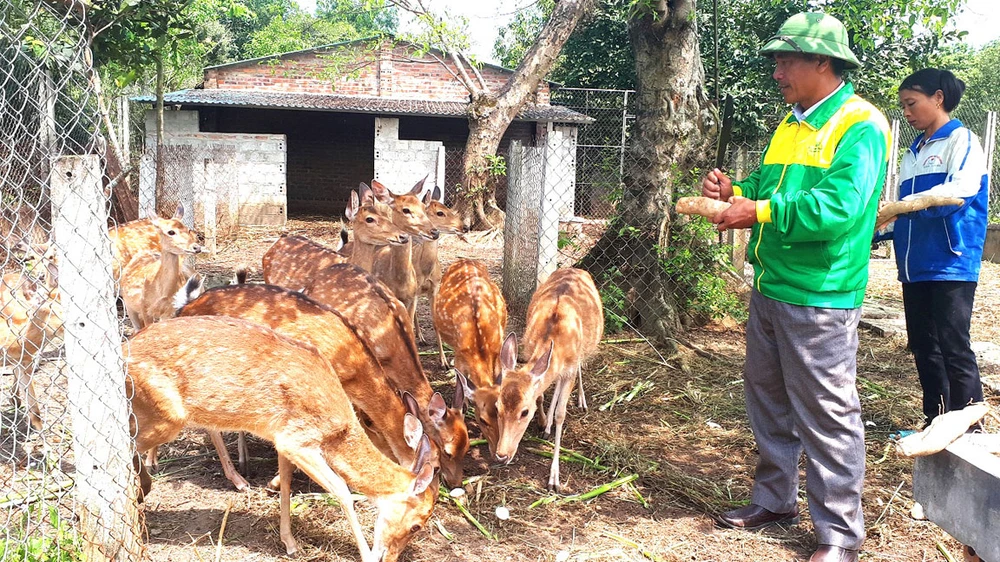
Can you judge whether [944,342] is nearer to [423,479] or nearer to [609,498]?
[609,498]

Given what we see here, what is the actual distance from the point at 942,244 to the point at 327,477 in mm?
3599

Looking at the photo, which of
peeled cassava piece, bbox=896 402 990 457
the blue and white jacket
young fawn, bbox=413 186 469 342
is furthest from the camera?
young fawn, bbox=413 186 469 342

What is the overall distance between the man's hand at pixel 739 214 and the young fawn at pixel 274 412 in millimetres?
1723

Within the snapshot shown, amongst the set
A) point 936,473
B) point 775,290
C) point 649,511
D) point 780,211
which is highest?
point 780,211

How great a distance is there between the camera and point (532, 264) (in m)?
7.98

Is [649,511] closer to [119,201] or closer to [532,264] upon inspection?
[532,264]

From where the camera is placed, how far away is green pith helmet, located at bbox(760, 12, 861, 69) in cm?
346

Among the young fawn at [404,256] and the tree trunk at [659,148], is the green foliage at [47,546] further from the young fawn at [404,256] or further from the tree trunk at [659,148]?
the tree trunk at [659,148]

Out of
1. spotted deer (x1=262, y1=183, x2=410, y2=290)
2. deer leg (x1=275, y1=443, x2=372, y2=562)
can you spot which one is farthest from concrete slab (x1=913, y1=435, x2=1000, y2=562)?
spotted deer (x1=262, y1=183, x2=410, y2=290)

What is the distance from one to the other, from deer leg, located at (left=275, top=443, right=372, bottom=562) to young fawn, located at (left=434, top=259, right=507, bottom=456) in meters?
1.19

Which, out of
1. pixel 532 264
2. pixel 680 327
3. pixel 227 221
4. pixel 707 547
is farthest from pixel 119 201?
pixel 707 547

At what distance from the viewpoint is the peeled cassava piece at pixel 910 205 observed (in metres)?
4.02

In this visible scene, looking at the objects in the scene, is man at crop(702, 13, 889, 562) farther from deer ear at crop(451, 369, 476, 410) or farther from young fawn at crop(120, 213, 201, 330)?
young fawn at crop(120, 213, 201, 330)

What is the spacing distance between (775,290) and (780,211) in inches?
18.6
